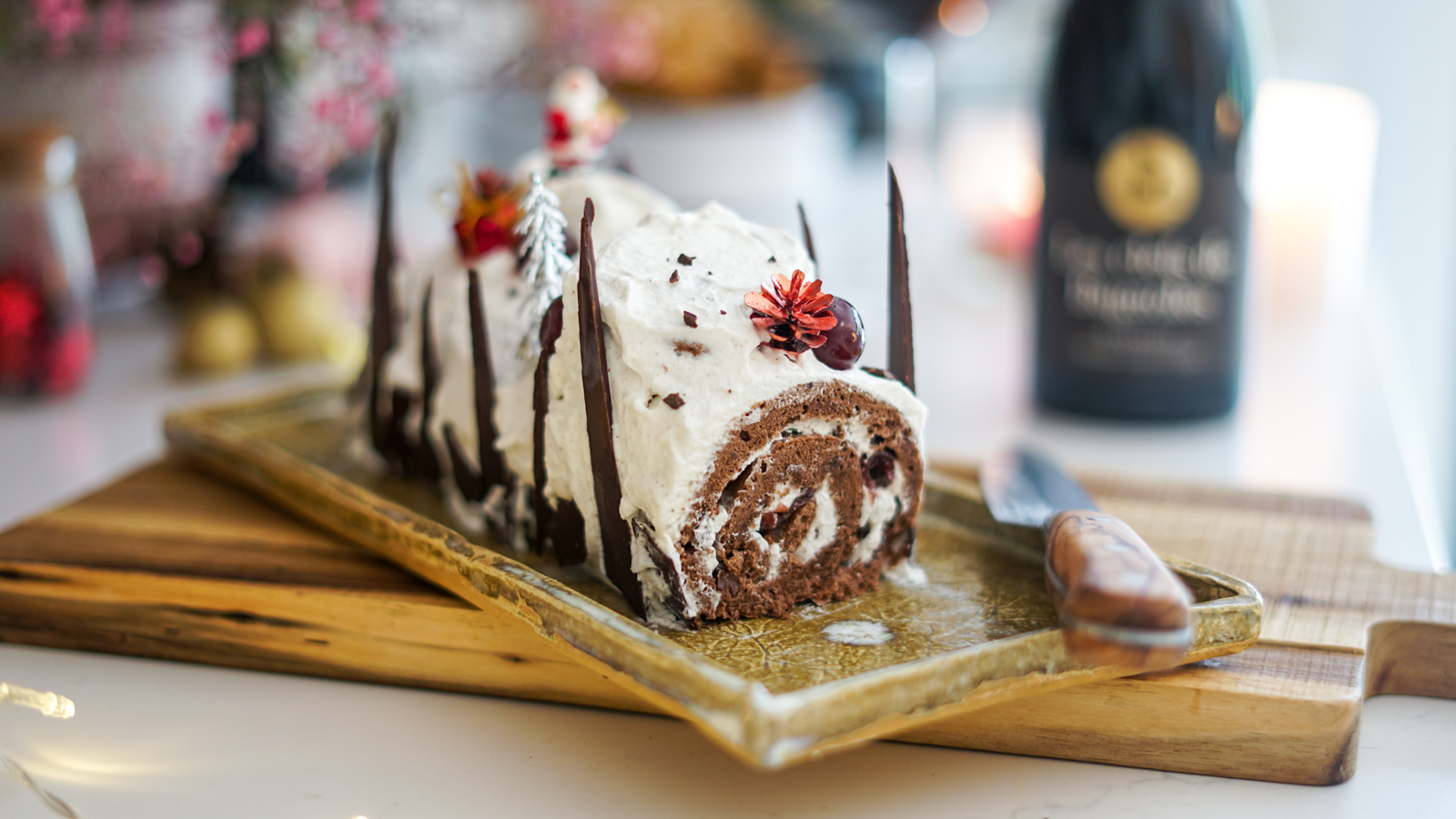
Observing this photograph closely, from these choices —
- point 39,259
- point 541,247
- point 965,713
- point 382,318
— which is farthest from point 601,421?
point 39,259

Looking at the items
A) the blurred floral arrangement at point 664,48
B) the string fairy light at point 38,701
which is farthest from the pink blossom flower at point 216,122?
the string fairy light at point 38,701

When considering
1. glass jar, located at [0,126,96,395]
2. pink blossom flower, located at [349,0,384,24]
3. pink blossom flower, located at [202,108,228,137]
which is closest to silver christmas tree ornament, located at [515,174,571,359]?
pink blossom flower, located at [349,0,384,24]

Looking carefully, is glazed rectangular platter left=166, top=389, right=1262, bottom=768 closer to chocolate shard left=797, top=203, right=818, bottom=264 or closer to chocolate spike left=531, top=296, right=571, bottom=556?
chocolate spike left=531, top=296, right=571, bottom=556

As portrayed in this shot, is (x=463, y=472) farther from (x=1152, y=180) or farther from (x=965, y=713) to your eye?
(x=1152, y=180)

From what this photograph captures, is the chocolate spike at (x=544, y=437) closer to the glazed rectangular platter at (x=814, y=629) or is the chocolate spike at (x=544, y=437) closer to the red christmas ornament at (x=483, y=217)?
the glazed rectangular platter at (x=814, y=629)

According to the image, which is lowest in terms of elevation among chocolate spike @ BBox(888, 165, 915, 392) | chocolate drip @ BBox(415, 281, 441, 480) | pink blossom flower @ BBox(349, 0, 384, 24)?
chocolate drip @ BBox(415, 281, 441, 480)

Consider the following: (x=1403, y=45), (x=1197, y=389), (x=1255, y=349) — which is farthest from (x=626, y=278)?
(x=1403, y=45)
